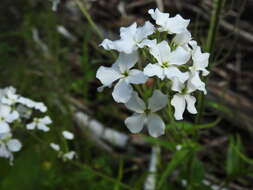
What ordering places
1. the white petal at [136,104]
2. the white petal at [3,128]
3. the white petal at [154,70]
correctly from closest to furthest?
the white petal at [154,70], the white petal at [136,104], the white petal at [3,128]

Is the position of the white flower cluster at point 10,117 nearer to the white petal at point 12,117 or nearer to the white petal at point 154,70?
the white petal at point 12,117

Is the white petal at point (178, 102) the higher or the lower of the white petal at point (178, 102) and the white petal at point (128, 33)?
the lower

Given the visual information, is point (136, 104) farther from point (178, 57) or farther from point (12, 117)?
point (12, 117)

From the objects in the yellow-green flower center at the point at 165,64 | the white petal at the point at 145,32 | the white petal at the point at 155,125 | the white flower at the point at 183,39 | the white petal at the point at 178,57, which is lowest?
the white petal at the point at 155,125

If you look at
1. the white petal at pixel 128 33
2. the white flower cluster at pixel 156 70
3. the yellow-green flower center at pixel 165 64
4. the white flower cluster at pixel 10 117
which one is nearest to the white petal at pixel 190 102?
the white flower cluster at pixel 156 70

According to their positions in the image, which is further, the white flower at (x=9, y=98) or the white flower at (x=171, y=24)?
the white flower at (x=9, y=98)

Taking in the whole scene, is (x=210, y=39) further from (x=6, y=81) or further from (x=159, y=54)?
(x=6, y=81)

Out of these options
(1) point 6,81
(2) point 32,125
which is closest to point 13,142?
(2) point 32,125
